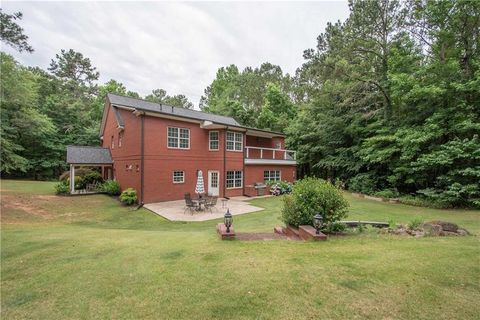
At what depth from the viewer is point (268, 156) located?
22.8 metres

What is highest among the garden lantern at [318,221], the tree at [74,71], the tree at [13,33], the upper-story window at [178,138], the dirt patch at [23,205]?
the tree at [74,71]

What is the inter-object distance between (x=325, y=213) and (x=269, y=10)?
11598 mm

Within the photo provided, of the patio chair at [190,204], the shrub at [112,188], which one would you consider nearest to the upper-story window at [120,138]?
the shrub at [112,188]

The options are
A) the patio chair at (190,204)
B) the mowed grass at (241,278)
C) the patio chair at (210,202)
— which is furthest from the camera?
the patio chair at (210,202)

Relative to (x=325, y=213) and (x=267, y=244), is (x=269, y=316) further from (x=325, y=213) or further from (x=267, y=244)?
(x=325, y=213)

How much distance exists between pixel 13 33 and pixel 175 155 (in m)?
9.81

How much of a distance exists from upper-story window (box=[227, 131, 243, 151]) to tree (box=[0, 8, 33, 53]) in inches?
473

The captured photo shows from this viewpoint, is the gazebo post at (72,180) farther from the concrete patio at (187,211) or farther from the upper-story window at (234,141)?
the upper-story window at (234,141)

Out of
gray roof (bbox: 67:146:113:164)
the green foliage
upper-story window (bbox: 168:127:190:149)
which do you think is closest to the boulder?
the green foliage

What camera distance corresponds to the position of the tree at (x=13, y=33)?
10922mm

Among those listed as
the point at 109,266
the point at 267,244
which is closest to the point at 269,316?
the point at 267,244

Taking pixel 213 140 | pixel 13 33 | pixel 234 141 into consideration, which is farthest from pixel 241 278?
pixel 13 33

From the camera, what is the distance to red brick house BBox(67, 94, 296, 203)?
48.1ft

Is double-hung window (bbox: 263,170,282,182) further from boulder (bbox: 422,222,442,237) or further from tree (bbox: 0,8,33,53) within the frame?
tree (bbox: 0,8,33,53)
